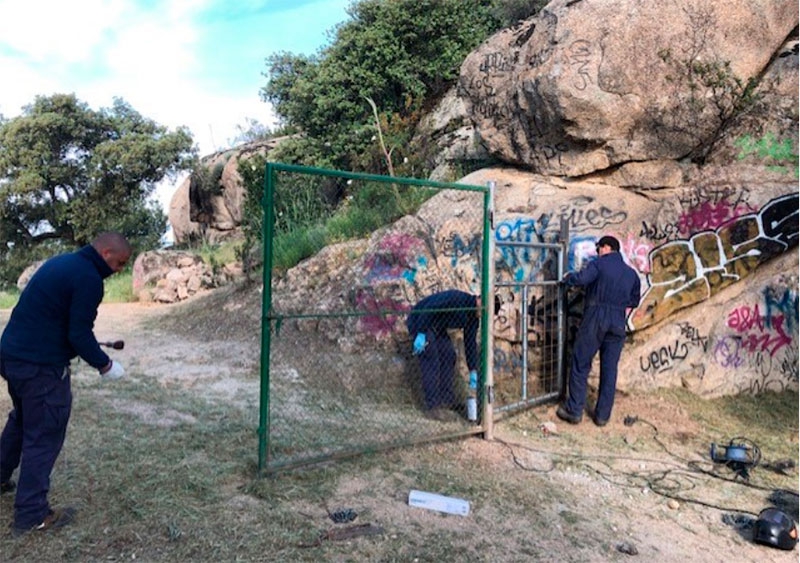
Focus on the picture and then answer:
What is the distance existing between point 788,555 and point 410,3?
51.5ft

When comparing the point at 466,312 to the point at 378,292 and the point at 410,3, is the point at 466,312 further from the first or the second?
the point at 410,3

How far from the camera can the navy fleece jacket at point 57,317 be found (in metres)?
3.52

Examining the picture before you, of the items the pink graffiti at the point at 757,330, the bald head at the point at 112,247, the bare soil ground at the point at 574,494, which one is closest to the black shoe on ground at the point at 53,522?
the bare soil ground at the point at 574,494

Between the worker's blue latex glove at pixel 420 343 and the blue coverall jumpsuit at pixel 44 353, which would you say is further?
the worker's blue latex glove at pixel 420 343

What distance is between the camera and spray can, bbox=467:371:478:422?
19.3ft

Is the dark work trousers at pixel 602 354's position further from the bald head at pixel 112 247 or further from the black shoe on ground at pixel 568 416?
the bald head at pixel 112 247

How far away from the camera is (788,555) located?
12.8 feet

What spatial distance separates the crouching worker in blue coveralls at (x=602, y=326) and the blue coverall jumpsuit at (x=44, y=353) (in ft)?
14.2

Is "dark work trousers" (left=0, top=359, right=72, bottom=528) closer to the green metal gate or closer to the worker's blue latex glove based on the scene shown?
the green metal gate

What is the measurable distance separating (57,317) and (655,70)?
7.14 metres

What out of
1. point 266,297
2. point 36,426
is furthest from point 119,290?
point 36,426

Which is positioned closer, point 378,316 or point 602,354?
point 602,354

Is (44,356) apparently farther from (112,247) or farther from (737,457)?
(737,457)

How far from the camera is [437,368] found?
6.12m
